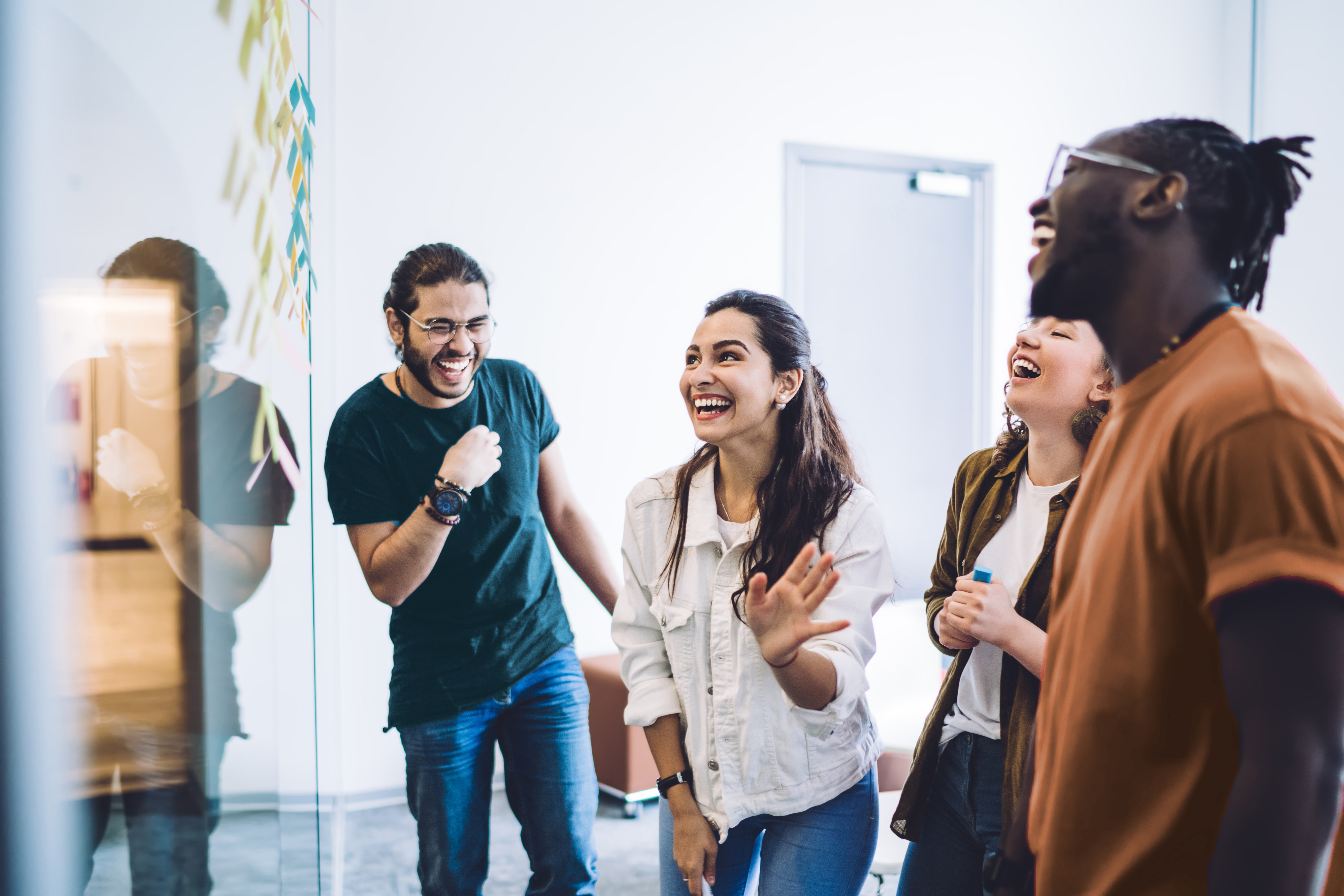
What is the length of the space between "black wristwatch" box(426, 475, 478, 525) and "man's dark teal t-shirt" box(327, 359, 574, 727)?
0.31ft

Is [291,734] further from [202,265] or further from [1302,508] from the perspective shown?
[1302,508]

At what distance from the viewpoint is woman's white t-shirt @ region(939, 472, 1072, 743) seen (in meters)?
1.40

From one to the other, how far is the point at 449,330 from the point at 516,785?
889mm

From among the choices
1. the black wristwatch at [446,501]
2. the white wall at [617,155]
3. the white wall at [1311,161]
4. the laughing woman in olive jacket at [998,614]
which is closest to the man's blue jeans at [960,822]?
the laughing woman in olive jacket at [998,614]

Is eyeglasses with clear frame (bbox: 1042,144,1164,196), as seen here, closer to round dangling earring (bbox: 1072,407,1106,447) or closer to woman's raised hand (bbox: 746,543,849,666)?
woman's raised hand (bbox: 746,543,849,666)

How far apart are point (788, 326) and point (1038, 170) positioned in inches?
147

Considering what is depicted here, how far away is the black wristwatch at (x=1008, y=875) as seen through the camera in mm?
900

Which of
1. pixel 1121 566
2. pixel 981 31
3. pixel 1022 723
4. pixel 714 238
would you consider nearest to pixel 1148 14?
pixel 981 31

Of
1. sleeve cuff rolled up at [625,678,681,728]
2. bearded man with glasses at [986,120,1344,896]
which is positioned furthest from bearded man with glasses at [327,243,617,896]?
bearded man with glasses at [986,120,1344,896]

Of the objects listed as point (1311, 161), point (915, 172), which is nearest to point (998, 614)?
point (915, 172)

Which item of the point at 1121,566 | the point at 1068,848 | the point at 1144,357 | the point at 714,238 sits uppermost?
the point at 714,238

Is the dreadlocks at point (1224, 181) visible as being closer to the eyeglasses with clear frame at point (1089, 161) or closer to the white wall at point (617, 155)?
the eyeglasses with clear frame at point (1089, 161)

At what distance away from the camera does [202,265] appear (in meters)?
0.74

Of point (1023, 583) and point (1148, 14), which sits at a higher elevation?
point (1148, 14)
